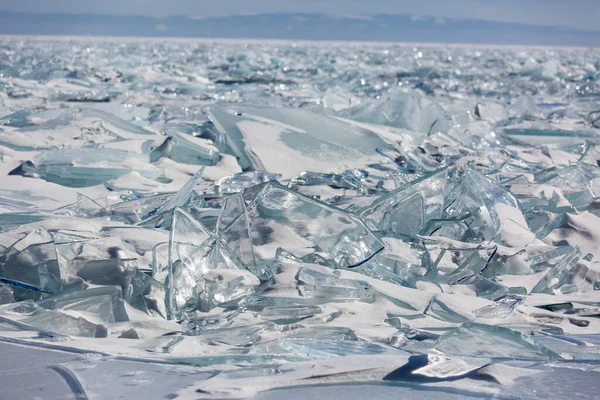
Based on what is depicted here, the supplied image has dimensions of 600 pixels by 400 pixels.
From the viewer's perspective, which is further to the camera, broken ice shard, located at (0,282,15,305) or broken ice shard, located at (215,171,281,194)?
broken ice shard, located at (215,171,281,194)

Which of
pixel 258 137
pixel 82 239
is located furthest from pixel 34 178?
pixel 82 239

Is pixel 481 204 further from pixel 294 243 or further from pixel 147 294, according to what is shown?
pixel 147 294

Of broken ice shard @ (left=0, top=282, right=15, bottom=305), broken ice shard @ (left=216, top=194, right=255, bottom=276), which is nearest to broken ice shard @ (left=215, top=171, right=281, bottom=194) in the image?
broken ice shard @ (left=216, top=194, right=255, bottom=276)

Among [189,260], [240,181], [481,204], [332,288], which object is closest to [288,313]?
[332,288]

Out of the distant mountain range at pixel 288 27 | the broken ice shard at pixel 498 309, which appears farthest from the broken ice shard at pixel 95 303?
the distant mountain range at pixel 288 27

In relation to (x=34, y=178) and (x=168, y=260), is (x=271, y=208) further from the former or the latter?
(x=34, y=178)

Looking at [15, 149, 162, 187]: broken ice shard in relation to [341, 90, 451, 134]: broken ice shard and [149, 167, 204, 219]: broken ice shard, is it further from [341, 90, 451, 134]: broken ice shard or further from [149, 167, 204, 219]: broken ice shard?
[341, 90, 451, 134]: broken ice shard
